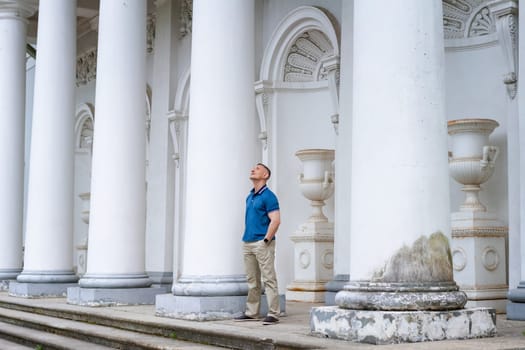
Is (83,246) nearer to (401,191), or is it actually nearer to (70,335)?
(70,335)

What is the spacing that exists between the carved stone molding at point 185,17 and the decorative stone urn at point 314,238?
5.54 m

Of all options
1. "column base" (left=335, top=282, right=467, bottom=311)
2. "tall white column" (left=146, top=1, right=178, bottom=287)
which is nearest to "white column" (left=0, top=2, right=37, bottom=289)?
"tall white column" (left=146, top=1, right=178, bottom=287)

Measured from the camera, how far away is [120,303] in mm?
13367

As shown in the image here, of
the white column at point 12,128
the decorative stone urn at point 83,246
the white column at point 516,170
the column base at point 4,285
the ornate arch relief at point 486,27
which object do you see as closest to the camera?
the white column at point 516,170

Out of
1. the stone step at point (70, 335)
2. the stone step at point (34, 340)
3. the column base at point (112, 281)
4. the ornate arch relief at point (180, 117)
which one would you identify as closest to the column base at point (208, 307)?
the stone step at point (70, 335)

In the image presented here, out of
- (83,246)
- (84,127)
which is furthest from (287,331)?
(84,127)

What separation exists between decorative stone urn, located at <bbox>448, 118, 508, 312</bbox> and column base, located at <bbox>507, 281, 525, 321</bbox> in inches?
51.6

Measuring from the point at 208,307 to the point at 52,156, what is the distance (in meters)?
7.46

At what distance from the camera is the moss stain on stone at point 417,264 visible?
7.26 meters

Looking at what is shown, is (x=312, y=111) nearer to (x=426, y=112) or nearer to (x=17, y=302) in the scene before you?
(x=17, y=302)

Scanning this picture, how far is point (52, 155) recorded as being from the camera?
16.4 metres

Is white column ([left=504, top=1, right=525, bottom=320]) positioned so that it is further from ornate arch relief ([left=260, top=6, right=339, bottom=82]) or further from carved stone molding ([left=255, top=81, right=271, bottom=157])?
carved stone molding ([left=255, top=81, right=271, bottom=157])

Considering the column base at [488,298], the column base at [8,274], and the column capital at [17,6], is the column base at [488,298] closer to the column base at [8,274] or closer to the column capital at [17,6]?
the column base at [8,274]

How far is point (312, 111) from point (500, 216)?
5.37 m
